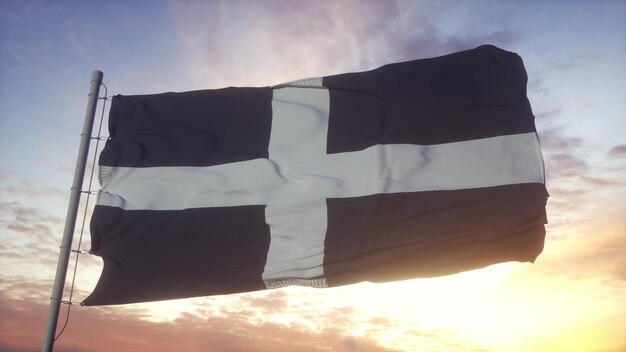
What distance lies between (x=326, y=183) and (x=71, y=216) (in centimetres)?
314

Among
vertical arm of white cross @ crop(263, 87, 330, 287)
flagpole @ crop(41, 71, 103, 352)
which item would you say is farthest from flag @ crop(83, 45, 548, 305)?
flagpole @ crop(41, 71, 103, 352)

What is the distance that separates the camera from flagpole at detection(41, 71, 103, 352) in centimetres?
648

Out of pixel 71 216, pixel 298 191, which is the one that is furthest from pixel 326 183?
pixel 71 216

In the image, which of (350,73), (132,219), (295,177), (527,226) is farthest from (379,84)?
(132,219)

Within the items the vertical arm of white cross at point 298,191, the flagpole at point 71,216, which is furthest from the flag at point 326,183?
the flagpole at point 71,216

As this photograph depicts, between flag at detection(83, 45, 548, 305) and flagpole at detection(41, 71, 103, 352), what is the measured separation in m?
0.51

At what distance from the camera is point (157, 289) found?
23.6 feet

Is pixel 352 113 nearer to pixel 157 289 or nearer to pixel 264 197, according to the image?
pixel 264 197

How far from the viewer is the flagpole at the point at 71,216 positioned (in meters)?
6.48

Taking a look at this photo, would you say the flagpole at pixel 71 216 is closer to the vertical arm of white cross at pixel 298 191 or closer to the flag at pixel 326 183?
the flag at pixel 326 183

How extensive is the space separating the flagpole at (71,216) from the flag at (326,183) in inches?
19.9

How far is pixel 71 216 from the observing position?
6.87 meters

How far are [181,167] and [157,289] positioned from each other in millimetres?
1701

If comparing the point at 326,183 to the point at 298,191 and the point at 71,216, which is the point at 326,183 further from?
the point at 71,216
